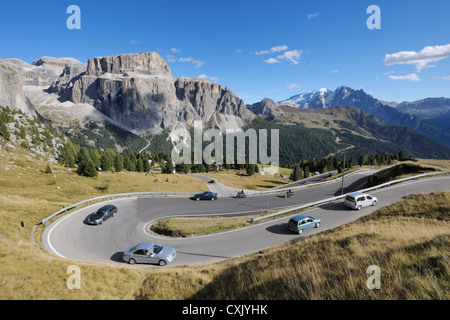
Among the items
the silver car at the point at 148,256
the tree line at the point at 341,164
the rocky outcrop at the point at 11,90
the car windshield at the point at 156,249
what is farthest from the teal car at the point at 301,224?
the rocky outcrop at the point at 11,90

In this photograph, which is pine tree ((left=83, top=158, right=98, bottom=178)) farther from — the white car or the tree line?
the tree line

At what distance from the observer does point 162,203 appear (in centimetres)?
3247

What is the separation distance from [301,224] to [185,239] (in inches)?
475

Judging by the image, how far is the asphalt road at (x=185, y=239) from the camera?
17.6 m

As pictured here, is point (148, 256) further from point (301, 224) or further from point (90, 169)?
point (90, 169)

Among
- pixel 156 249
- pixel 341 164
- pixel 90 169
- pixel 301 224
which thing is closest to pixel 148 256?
pixel 156 249

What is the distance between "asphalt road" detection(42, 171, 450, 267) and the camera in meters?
17.6

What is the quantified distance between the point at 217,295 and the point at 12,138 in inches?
4527

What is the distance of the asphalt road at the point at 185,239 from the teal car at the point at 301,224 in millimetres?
528

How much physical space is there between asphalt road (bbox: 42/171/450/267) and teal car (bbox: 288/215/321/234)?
53cm

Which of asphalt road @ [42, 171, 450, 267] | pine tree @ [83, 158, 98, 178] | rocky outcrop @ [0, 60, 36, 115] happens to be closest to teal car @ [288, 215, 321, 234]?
asphalt road @ [42, 171, 450, 267]

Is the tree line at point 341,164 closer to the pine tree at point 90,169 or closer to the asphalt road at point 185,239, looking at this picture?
the asphalt road at point 185,239
